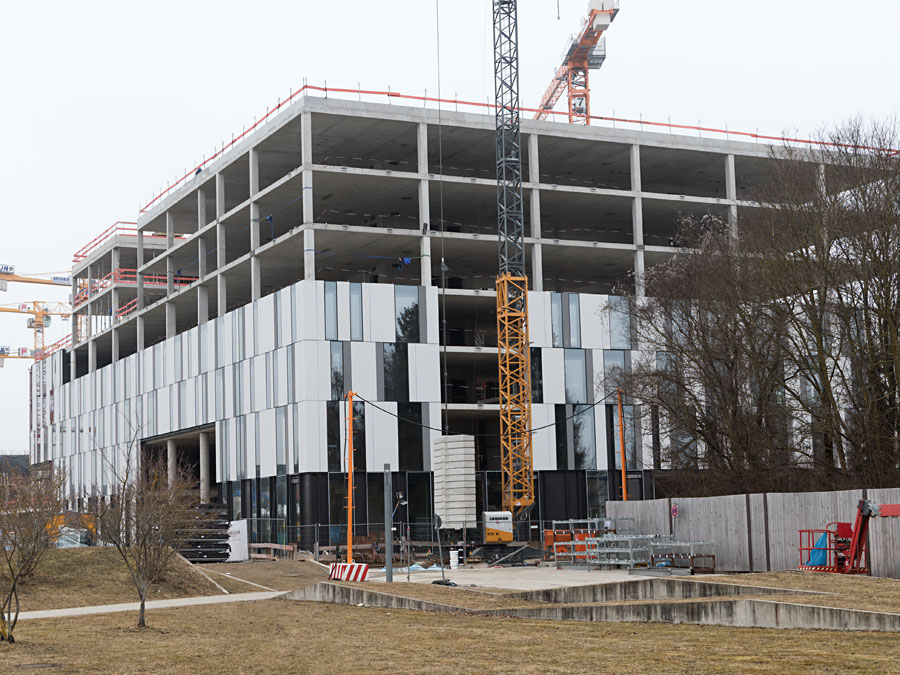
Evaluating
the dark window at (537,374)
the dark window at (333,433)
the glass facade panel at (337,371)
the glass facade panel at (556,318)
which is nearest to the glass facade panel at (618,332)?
the glass facade panel at (556,318)

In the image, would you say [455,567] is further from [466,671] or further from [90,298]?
[90,298]

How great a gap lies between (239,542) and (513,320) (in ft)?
60.1

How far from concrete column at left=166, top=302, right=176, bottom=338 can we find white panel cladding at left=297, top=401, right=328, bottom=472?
2157cm

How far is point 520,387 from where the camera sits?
62438 mm

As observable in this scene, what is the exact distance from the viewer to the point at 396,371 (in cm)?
6119

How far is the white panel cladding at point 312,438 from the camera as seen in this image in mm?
58875

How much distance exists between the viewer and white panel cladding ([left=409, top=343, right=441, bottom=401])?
61438 mm

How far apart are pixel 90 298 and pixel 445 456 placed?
5565 centimetres

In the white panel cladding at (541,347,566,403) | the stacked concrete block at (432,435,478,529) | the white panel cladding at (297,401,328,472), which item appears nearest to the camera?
the stacked concrete block at (432,435,478,529)

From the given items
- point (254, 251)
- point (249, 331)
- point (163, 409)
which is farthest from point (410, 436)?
point (163, 409)

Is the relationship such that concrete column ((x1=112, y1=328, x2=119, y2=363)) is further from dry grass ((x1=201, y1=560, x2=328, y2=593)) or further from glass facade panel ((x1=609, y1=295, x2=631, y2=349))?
dry grass ((x1=201, y1=560, x2=328, y2=593))

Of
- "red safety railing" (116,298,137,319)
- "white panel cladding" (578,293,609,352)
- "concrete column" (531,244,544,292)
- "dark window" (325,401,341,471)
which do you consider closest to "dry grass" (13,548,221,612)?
"dark window" (325,401,341,471)

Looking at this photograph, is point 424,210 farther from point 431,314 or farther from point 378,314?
point 378,314

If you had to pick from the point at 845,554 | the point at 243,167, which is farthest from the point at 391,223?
the point at 845,554
